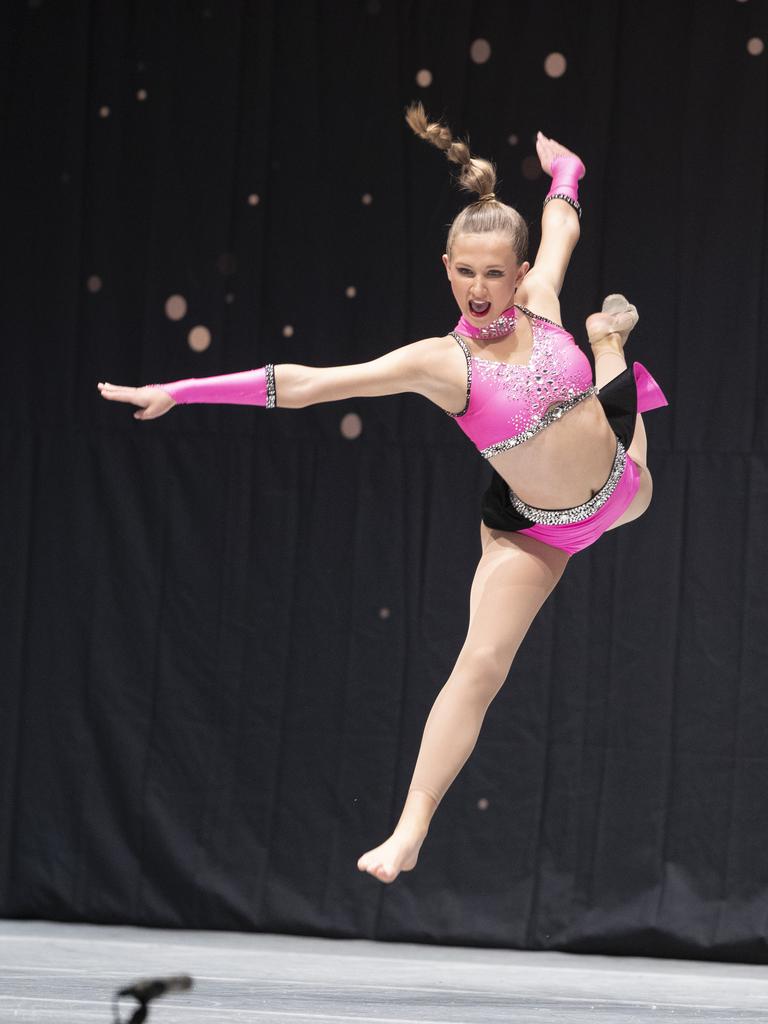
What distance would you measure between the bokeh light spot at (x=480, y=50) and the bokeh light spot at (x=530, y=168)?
36 centimetres

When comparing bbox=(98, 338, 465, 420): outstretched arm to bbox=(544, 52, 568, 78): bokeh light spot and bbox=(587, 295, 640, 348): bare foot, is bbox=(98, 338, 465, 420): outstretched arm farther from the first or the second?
bbox=(544, 52, 568, 78): bokeh light spot

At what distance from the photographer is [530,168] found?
15.5ft

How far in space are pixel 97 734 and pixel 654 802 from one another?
1.81 metres

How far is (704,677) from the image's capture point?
15.1 ft

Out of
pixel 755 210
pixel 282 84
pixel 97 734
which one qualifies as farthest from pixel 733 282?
pixel 97 734

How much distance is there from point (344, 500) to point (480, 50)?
1.50 meters

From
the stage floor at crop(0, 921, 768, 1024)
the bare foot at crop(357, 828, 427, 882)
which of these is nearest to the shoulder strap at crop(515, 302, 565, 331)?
the bare foot at crop(357, 828, 427, 882)

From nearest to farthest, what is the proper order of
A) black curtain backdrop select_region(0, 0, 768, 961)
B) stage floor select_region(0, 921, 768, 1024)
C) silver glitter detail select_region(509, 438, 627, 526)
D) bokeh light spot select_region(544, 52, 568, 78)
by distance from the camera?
silver glitter detail select_region(509, 438, 627, 526), stage floor select_region(0, 921, 768, 1024), black curtain backdrop select_region(0, 0, 768, 961), bokeh light spot select_region(544, 52, 568, 78)

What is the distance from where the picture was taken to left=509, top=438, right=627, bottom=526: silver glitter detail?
2842 millimetres

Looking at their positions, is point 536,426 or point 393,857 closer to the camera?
point 393,857

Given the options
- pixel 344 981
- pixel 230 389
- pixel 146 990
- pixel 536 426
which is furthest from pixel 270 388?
pixel 344 981

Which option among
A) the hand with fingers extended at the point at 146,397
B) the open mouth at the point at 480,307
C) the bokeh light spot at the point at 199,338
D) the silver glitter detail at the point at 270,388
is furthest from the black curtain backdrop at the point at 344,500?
the hand with fingers extended at the point at 146,397

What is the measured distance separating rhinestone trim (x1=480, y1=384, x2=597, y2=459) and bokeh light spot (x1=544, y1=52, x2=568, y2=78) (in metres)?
2.26

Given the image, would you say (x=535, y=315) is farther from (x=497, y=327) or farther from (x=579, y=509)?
(x=579, y=509)
